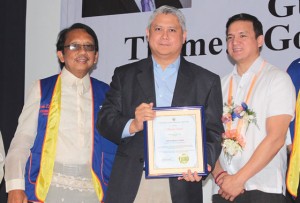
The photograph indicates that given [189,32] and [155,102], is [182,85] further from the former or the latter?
[189,32]

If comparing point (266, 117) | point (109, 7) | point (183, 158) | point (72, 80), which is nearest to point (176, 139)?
point (183, 158)

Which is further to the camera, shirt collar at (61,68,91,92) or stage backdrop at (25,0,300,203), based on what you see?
stage backdrop at (25,0,300,203)

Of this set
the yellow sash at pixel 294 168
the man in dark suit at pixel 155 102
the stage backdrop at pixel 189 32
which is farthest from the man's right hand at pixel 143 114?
the stage backdrop at pixel 189 32

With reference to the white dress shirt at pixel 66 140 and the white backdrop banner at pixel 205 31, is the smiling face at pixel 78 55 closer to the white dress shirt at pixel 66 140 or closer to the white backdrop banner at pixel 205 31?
the white dress shirt at pixel 66 140

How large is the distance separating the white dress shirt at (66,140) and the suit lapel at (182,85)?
646 mm

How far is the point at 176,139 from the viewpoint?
2.79 m

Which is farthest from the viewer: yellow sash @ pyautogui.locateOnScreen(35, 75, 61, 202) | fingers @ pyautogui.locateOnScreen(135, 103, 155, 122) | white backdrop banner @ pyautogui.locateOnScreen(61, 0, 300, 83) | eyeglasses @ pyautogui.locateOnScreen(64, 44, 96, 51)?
white backdrop banner @ pyautogui.locateOnScreen(61, 0, 300, 83)

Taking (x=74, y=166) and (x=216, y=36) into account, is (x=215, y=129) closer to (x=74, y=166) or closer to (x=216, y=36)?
(x=74, y=166)

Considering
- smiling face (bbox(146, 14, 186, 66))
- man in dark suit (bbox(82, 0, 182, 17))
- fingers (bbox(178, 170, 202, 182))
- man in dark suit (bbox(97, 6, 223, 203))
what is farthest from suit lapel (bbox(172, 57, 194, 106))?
man in dark suit (bbox(82, 0, 182, 17))

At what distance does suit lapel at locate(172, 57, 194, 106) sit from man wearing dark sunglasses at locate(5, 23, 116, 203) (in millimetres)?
623

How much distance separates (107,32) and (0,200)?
6.00 feet

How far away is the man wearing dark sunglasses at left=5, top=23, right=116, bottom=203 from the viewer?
3.07 metres

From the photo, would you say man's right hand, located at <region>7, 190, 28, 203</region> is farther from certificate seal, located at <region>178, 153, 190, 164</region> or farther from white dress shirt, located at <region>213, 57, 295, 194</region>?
white dress shirt, located at <region>213, 57, 295, 194</region>

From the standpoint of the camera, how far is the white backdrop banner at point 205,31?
3.98 metres
